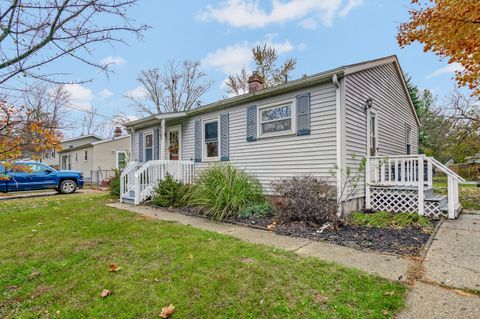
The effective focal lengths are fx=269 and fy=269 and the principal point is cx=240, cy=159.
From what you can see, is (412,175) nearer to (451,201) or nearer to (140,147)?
(451,201)

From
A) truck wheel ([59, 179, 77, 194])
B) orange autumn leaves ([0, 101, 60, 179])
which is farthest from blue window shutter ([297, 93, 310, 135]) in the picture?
truck wheel ([59, 179, 77, 194])

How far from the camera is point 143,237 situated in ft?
15.1

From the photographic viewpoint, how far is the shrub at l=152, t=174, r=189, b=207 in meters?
7.84

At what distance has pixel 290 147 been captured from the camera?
278 inches

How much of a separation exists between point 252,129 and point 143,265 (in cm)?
531

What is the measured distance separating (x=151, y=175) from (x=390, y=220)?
22.6ft

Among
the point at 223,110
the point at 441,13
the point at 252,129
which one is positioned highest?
the point at 441,13

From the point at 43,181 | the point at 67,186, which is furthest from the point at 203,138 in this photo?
the point at 43,181

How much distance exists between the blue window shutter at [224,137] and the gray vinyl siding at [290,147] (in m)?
0.16

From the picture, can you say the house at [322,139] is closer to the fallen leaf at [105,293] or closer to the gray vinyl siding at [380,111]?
the gray vinyl siding at [380,111]

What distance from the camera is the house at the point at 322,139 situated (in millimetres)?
6250

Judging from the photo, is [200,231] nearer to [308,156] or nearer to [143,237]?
[143,237]

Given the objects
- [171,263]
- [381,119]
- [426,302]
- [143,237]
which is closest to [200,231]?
[143,237]

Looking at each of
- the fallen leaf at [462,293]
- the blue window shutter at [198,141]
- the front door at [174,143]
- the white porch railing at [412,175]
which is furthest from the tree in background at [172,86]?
the fallen leaf at [462,293]
